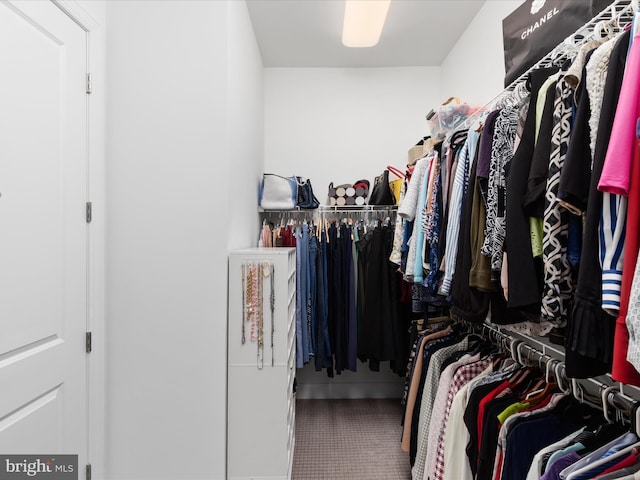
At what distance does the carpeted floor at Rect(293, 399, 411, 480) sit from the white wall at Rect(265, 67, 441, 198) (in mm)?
1839

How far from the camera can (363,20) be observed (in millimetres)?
2236

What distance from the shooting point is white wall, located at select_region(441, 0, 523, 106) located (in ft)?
7.11

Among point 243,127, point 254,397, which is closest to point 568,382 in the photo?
point 254,397

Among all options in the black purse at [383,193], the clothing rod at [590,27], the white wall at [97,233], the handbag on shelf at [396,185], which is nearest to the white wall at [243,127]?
the white wall at [97,233]

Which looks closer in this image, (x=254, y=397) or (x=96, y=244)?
(x=96, y=244)

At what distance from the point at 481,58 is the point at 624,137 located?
2.13m

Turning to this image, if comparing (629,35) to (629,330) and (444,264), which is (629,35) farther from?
(444,264)

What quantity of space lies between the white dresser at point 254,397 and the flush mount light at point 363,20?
1564 millimetres

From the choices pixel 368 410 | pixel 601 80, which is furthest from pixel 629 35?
pixel 368 410

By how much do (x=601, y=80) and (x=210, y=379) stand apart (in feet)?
5.84

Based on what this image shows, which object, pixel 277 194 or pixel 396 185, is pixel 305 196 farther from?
pixel 396 185

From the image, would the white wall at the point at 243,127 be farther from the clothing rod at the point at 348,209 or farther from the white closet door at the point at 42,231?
the white closet door at the point at 42,231

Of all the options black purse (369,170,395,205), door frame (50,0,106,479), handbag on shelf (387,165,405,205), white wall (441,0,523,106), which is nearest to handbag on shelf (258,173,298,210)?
black purse (369,170,395,205)

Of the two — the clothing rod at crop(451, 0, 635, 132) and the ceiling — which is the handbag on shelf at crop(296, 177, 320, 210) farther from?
the clothing rod at crop(451, 0, 635, 132)
